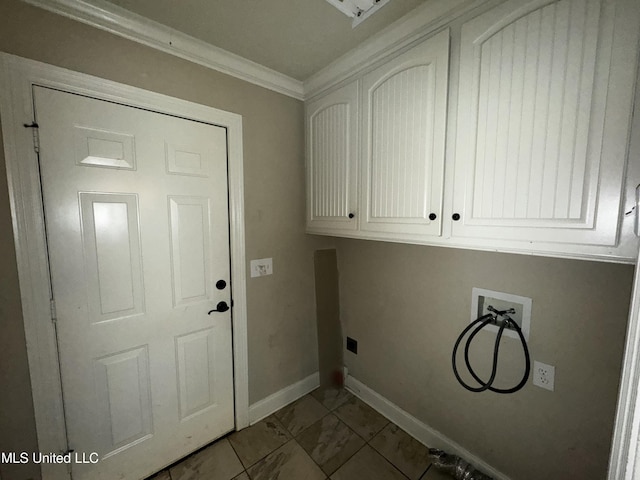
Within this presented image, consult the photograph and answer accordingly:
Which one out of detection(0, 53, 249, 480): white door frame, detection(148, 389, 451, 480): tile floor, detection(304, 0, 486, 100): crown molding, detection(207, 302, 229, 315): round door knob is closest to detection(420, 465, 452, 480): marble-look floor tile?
detection(148, 389, 451, 480): tile floor

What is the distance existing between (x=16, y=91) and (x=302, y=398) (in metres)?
2.38

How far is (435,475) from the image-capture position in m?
1.40

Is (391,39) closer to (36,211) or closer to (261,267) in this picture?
(261,267)

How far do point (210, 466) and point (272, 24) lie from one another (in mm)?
2428

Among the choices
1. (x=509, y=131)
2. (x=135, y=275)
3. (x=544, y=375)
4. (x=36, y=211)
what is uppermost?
(x=509, y=131)

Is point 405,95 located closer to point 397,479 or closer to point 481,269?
point 481,269

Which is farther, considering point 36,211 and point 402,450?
point 402,450

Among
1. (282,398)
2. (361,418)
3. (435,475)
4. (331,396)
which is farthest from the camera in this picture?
(331,396)

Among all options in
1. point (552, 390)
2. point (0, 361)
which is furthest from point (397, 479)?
point (0, 361)

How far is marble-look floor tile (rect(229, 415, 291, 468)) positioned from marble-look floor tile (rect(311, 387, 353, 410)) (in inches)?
14.6

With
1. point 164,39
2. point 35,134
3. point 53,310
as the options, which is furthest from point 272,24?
point 53,310

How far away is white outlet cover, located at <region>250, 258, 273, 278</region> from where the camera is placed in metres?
1.72

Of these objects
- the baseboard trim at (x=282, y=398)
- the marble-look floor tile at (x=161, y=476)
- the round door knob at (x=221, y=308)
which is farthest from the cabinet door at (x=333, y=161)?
the marble-look floor tile at (x=161, y=476)

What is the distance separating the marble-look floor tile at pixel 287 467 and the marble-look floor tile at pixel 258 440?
1.8 inches
